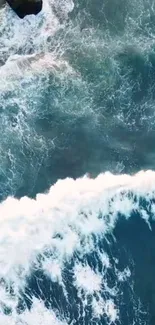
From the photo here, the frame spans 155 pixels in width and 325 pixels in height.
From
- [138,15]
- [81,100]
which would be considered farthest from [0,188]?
[138,15]

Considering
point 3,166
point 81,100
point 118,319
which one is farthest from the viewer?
point 81,100

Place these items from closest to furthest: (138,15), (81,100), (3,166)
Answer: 1. (3,166)
2. (81,100)
3. (138,15)

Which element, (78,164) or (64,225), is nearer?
(64,225)

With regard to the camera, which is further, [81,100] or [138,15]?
[138,15]

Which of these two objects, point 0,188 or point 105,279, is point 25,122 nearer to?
point 0,188

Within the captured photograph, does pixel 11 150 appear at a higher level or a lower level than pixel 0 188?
higher

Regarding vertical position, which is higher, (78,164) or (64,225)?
(78,164)

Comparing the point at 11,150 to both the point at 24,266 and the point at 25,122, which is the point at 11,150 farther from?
the point at 24,266

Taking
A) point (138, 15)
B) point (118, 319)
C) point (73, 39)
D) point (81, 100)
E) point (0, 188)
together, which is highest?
point (138, 15)
